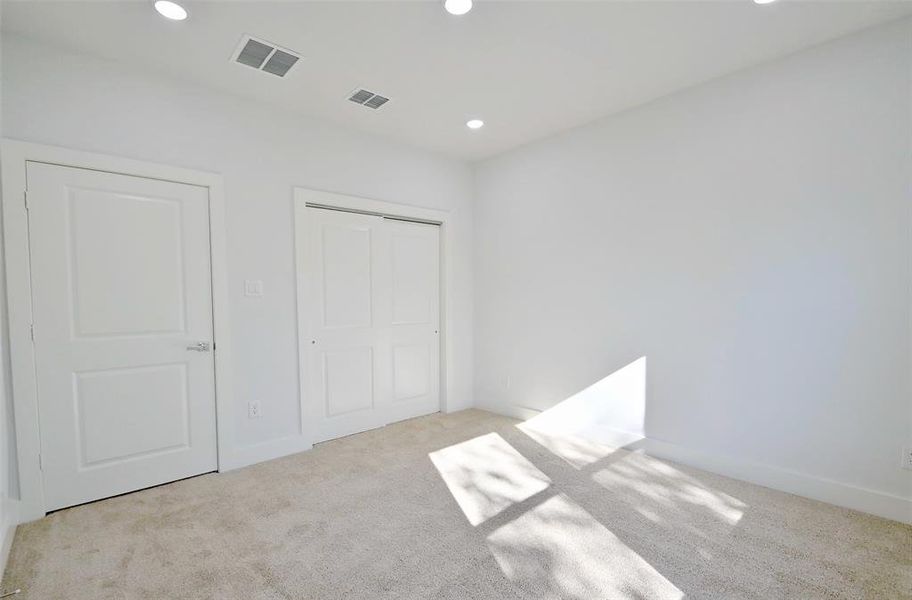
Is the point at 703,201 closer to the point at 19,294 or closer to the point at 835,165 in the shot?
the point at 835,165

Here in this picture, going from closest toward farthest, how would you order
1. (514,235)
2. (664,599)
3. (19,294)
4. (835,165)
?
1. (664,599)
2. (19,294)
3. (835,165)
4. (514,235)

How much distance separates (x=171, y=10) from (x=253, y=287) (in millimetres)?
1713

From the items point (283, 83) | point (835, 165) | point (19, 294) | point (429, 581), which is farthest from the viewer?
point (283, 83)

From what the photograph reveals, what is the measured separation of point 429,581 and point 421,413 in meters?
2.46

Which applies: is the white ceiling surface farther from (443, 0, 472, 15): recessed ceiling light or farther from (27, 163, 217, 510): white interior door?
(27, 163, 217, 510): white interior door

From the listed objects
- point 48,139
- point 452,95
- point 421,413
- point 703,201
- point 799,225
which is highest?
point 452,95

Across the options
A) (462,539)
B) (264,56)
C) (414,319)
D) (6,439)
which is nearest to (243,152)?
(264,56)

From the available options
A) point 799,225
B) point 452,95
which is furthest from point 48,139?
point 799,225

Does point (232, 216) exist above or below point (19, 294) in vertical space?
above

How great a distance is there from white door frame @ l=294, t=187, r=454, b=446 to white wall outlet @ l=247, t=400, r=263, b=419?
12.4 inches

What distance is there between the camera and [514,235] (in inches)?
162

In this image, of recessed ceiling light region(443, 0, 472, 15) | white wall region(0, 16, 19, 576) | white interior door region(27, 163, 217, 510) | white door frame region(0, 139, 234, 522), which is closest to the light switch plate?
white interior door region(27, 163, 217, 510)

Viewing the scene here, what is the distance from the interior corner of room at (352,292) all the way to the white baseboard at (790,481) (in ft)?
0.06

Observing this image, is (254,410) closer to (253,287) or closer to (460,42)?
(253,287)
